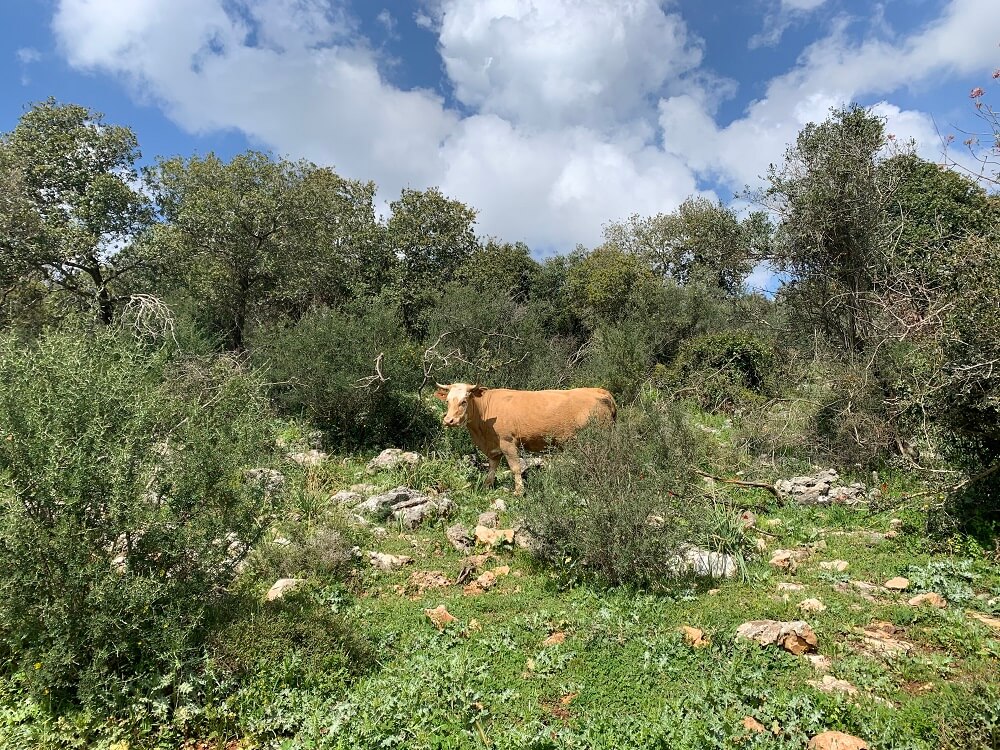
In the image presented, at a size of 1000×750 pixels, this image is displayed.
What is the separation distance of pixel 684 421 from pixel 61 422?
836cm

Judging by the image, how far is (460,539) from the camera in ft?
26.9

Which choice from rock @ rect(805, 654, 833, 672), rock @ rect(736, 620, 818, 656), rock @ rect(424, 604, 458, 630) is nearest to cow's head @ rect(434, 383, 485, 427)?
rock @ rect(424, 604, 458, 630)

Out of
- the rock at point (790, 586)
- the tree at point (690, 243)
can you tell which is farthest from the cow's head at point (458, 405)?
the tree at point (690, 243)

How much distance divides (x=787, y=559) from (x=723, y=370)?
1027 cm

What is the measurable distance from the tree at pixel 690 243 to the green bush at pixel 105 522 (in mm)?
27307

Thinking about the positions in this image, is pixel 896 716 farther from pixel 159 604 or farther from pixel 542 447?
pixel 542 447

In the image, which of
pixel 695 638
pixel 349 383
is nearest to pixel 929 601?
pixel 695 638

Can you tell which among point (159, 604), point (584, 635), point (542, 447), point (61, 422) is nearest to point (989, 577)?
point (584, 635)

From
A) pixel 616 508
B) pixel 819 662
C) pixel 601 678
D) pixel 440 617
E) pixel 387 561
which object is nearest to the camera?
pixel 819 662

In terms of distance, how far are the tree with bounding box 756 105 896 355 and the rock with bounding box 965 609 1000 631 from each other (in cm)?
673

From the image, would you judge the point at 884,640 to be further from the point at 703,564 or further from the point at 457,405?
the point at 457,405

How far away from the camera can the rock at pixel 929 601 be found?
549 cm

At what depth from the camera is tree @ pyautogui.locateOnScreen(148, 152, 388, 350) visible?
15.0 meters

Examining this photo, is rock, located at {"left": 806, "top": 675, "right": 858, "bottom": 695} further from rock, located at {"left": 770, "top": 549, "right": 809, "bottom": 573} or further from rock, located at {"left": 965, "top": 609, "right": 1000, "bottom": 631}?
rock, located at {"left": 770, "top": 549, "right": 809, "bottom": 573}
